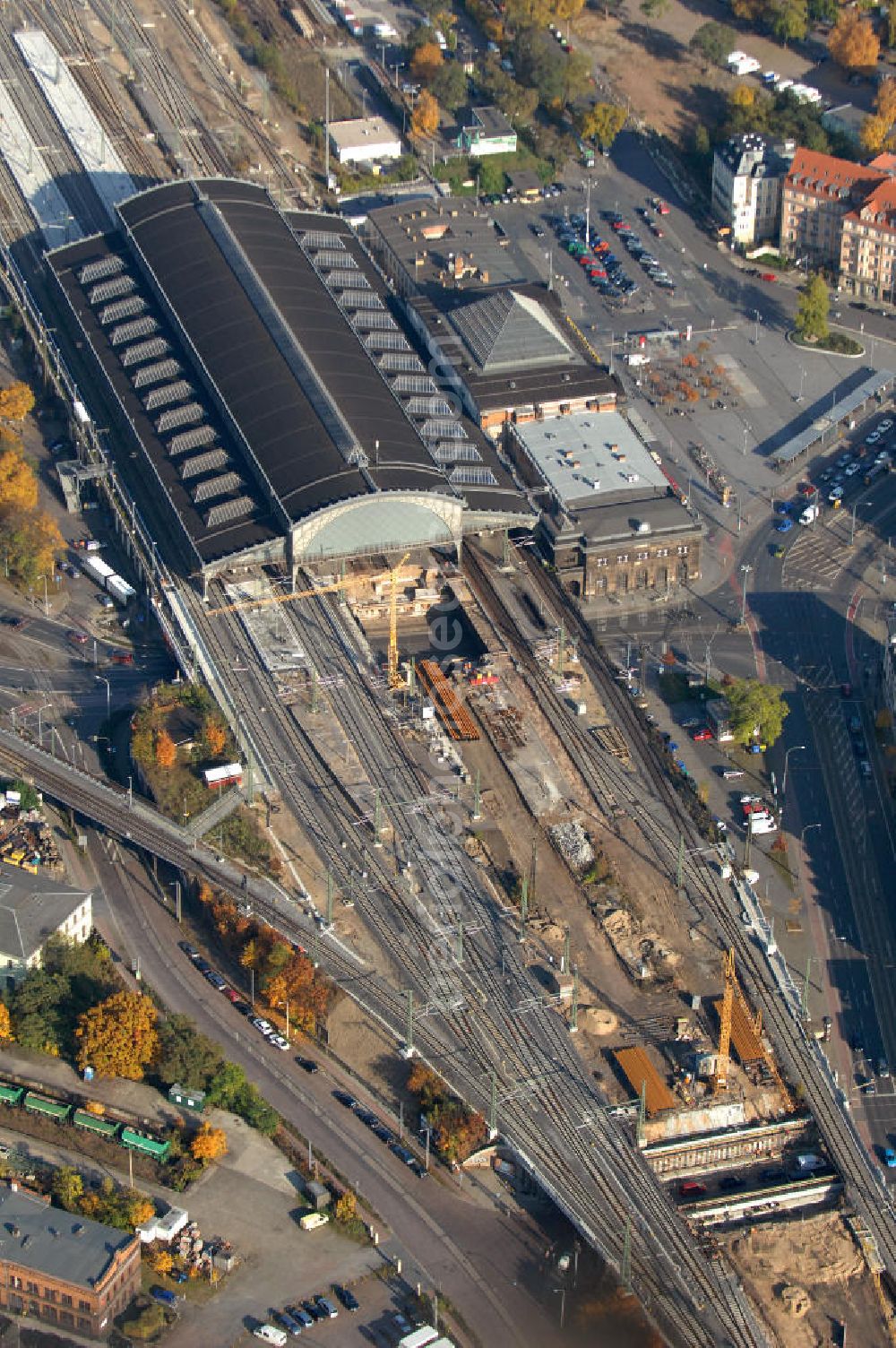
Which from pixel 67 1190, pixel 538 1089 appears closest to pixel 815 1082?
pixel 538 1089

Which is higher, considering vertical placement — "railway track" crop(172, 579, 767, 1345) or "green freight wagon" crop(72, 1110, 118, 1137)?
"railway track" crop(172, 579, 767, 1345)

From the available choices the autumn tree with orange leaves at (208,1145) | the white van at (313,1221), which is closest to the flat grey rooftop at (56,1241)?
the autumn tree with orange leaves at (208,1145)

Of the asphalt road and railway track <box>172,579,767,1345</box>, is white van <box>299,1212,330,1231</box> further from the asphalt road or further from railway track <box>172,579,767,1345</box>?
railway track <box>172,579,767,1345</box>

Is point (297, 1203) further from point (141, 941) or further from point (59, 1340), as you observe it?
point (141, 941)

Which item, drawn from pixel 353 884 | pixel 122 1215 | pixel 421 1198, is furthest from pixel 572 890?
pixel 122 1215

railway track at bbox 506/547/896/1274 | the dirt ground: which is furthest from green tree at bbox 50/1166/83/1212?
railway track at bbox 506/547/896/1274

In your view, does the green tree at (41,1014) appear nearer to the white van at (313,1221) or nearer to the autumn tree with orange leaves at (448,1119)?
the white van at (313,1221)
